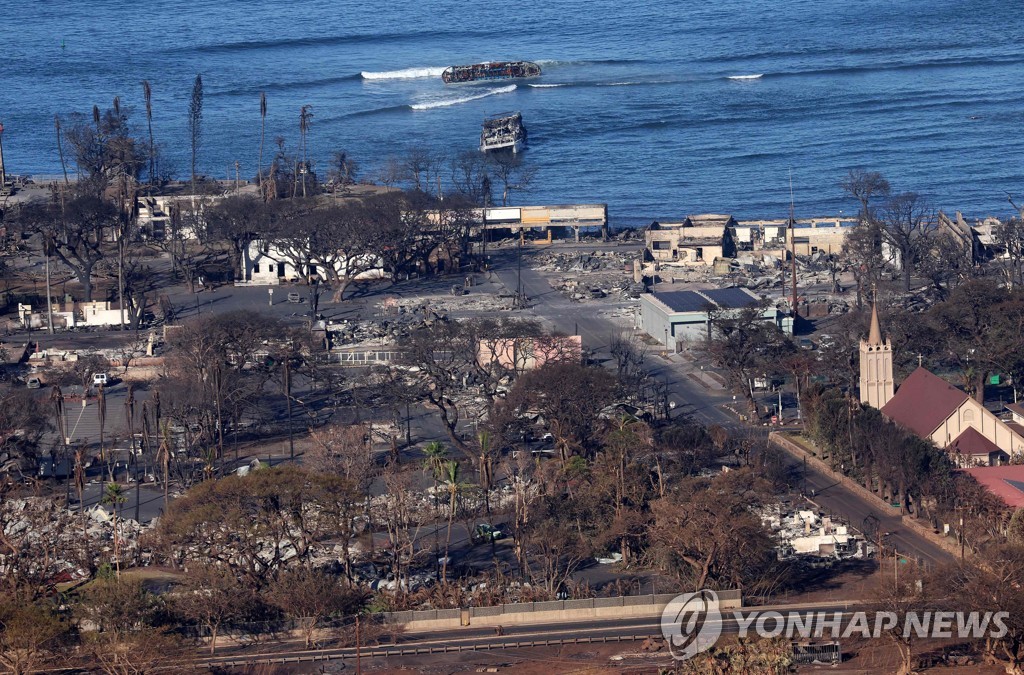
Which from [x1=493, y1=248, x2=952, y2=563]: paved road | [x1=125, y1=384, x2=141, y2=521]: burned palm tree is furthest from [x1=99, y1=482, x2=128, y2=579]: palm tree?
[x1=493, y1=248, x2=952, y2=563]: paved road

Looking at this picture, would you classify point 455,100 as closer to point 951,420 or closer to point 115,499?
point 951,420

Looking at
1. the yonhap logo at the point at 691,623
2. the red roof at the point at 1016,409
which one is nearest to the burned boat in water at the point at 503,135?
the red roof at the point at 1016,409

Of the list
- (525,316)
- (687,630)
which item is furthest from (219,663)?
(525,316)

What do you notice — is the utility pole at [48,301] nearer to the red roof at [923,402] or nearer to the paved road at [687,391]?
the paved road at [687,391]

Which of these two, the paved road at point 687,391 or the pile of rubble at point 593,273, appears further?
the pile of rubble at point 593,273

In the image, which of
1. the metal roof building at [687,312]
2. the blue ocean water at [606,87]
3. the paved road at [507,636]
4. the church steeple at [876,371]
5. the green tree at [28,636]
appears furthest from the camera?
the blue ocean water at [606,87]

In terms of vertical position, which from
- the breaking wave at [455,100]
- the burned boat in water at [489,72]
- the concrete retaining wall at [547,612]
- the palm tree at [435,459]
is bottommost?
the concrete retaining wall at [547,612]

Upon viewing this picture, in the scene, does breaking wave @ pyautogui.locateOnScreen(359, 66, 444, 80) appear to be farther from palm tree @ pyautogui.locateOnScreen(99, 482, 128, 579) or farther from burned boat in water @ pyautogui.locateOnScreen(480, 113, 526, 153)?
palm tree @ pyautogui.locateOnScreen(99, 482, 128, 579)
